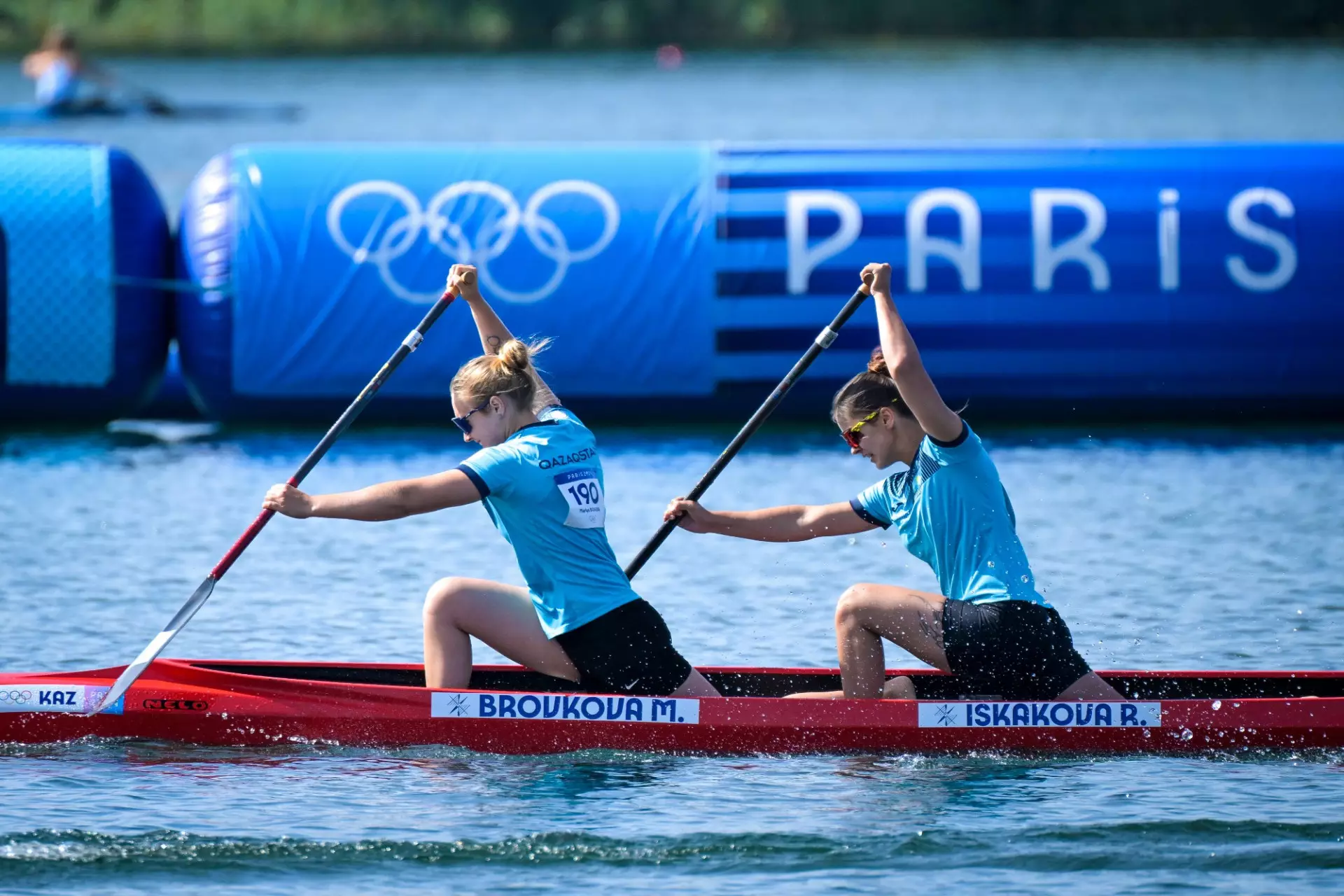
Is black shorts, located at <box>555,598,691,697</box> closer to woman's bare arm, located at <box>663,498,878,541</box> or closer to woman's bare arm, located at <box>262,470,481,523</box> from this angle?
woman's bare arm, located at <box>663,498,878,541</box>

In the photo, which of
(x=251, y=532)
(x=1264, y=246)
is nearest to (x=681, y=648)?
(x=251, y=532)

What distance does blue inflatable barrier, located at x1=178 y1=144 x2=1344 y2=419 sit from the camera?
14.1 meters

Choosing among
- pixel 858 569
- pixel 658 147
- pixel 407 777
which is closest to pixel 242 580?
pixel 858 569

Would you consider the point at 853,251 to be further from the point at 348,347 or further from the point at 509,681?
the point at 509,681

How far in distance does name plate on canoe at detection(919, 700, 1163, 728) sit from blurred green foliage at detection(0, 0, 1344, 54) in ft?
174

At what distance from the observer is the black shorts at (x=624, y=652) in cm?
715

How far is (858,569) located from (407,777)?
429cm

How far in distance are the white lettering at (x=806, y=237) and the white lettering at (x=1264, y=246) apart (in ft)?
8.01

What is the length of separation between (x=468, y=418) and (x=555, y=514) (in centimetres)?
43

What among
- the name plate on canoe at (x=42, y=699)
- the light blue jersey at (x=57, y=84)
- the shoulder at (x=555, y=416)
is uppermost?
the light blue jersey at (x=57, y=84)

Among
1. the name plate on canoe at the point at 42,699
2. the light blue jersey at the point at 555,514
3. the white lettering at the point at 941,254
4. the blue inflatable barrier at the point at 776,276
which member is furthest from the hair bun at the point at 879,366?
the white lettering at the point at 941,254

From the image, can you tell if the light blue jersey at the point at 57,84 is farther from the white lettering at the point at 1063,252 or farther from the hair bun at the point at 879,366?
the hair bun at the point at 879,366

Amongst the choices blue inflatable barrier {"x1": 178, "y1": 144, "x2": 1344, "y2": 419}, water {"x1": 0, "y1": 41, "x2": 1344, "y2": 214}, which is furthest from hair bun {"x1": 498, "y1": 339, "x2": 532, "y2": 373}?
water {"x1": 0, "y1": 41, "x2": 1344, "y2": 214}

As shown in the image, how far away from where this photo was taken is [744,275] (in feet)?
46.4
